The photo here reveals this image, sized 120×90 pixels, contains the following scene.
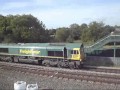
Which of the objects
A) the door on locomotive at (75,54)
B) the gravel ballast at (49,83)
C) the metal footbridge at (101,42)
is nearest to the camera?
the gravel ballast at (49,83)

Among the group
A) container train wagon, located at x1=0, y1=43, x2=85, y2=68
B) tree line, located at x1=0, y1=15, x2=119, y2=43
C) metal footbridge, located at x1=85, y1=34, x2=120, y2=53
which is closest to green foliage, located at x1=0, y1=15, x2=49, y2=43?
tree line, located at x1=0, y1=15, x2=119, y2=43

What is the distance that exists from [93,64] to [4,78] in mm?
13749

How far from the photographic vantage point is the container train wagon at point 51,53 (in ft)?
106

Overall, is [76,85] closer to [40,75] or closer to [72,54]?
[40,75]

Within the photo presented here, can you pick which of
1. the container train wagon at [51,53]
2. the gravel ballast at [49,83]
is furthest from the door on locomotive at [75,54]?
the gravel ballast at [49,83]

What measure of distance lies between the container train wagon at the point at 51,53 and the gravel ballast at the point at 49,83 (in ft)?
19.6

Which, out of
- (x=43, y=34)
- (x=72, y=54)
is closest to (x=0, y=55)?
(x=72, y=54)

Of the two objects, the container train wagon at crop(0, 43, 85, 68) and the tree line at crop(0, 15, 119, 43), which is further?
the tree line at crop(0, 15, 119, 43)

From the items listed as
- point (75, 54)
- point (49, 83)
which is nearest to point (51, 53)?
point (75, 54)

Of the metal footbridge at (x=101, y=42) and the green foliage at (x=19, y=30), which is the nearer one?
the metal footbridge at (x=101, y=42)

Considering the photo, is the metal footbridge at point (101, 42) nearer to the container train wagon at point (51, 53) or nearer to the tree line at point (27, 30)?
the container train wagon at point (51, 53)

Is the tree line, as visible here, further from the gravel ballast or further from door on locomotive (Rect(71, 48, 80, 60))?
the gravel ballast

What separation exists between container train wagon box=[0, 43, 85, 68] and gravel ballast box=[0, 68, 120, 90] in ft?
19.6

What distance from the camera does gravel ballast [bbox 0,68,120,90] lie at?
73.1ft
